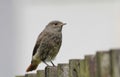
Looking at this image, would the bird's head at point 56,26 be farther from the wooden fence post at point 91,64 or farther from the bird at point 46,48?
the wooden fence post at point 91,64

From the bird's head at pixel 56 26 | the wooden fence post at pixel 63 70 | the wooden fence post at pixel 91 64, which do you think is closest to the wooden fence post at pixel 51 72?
the wooden fence post at pixel 63 70

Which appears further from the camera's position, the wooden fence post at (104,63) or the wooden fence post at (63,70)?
the wooden fence post at (63,70)

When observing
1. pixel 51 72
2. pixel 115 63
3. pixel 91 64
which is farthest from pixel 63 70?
pixel 115 63

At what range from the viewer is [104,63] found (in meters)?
5.21

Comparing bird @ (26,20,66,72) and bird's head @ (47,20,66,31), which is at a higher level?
bird's head @ (47,20,66,31)

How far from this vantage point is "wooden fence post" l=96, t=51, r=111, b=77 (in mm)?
5180

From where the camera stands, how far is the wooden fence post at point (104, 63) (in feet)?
17.0

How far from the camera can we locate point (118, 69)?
16.7ft

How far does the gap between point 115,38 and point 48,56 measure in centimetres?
260

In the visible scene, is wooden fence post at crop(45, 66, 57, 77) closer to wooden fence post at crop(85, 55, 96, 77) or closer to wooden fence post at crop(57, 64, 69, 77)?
wooden fence post at crop(57, 64, 69, 77)

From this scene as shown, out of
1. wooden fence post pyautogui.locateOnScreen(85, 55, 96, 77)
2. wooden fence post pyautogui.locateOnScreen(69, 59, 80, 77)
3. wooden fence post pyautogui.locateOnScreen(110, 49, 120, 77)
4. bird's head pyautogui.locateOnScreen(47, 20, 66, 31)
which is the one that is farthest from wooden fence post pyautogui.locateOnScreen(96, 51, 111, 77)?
bird's head pyautogui.locateOnScreen(47, 20, 66, 31)

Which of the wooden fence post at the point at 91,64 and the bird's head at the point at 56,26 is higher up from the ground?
the bird's head at the point at 56,26

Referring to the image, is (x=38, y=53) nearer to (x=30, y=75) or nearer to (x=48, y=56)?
(x=48, y=56)

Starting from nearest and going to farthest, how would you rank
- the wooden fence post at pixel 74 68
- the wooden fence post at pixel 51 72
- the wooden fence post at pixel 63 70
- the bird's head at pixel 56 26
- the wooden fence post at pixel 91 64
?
the wooden fence post at pixel 91 64 → the wooden fence post at pixel 74 68 → the wooden fence post at pixel 63 70 → the wooden fence post at pixel 51 72 → the bird's head at pixel 56 26
